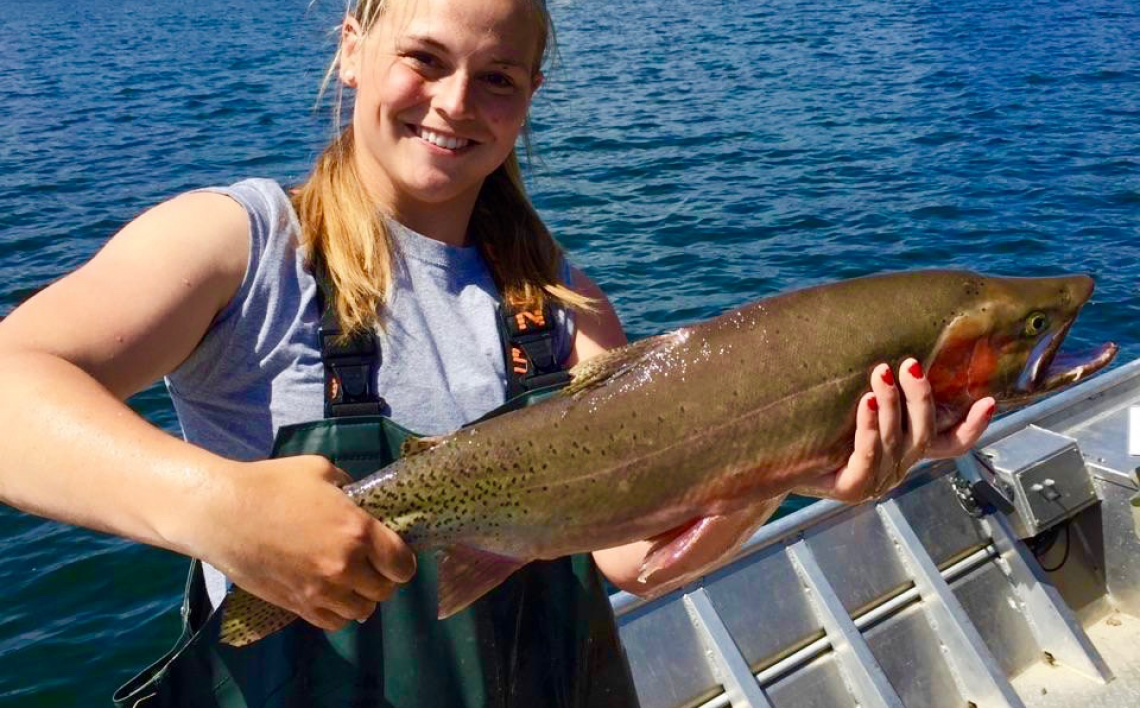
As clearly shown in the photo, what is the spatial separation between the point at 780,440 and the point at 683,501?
0.28 metres

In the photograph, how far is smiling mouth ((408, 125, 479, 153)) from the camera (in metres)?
2.80

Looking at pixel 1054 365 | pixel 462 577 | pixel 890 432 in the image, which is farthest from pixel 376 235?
pixel 1054 365

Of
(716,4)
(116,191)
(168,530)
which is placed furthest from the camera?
(716,4)

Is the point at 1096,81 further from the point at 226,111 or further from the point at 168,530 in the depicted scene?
the point at 168,530

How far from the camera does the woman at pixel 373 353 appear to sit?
2.20 metres

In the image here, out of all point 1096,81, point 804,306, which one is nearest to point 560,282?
point 804,306

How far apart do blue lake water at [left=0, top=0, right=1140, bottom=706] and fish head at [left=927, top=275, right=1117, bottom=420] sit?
351 centimetres

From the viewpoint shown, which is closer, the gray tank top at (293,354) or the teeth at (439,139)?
the gray tank top at (293,354)

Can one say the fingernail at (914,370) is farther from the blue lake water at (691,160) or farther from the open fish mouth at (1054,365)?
the blue lake water at (691,160)

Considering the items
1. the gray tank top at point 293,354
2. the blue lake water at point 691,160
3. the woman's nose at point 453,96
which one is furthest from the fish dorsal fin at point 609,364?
the blue lake water at point 691,160

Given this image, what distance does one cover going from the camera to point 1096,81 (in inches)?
831

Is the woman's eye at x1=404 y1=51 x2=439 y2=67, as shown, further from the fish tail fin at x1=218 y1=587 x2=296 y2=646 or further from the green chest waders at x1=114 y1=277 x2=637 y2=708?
the fish tail fin at x1=218 y1=587 x2=296 y2=646

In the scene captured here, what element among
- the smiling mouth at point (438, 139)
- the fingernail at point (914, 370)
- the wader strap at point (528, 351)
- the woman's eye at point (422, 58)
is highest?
the woman's eye at point (422, 58)

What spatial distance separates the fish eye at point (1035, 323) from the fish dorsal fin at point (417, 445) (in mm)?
1540
